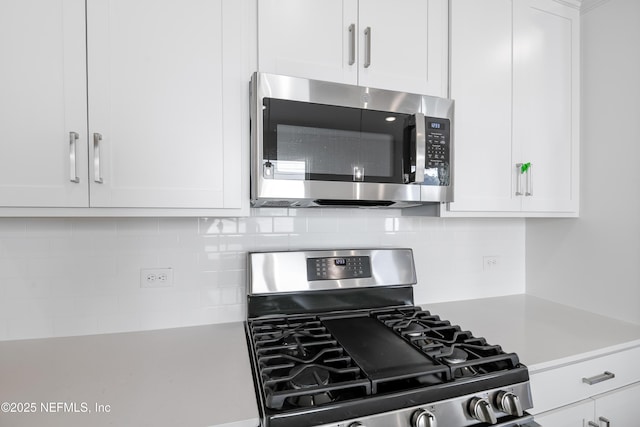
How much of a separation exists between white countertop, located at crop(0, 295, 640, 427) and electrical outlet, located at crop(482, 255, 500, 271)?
339 mm

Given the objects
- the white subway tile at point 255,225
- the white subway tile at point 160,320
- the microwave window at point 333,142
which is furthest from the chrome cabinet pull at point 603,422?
the white subway tile at point 160,320

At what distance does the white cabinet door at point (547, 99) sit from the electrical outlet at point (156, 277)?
159 cm

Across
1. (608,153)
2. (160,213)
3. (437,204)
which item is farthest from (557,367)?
(160,213)

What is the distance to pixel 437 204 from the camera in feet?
4.60

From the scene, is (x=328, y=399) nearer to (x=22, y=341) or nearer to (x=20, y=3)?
(x=22, y=341)

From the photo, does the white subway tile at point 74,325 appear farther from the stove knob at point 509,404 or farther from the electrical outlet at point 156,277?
the stove knob at point 509,404

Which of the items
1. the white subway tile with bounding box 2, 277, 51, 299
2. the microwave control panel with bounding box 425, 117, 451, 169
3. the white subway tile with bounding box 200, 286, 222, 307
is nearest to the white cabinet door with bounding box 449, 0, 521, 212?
the microwave control panel with bounding box 425, 117, 451, 169

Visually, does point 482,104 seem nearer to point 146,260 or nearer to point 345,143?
point 345,143

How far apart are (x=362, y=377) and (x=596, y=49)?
1.84 metres

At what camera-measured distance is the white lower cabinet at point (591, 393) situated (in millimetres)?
1091

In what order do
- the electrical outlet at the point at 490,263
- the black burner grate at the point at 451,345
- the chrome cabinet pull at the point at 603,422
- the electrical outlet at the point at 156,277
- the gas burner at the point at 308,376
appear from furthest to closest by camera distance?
the electrical outlet at the point at 490,263 < the electrical outlet at the point at 156,277 < the chrome cabinet pull at the point at 603,422 < the black burner grate at the point at 451,345 < the gas burner at the point at 308,376

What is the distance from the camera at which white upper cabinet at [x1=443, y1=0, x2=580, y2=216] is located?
1.39m

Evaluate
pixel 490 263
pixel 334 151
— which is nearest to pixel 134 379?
pixel 334 151

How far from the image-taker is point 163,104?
1.04 metres
